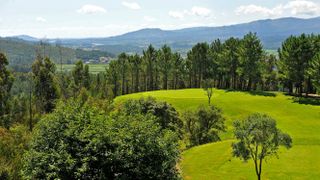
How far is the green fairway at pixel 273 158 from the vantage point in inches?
1854

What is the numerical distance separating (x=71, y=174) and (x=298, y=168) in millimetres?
31582

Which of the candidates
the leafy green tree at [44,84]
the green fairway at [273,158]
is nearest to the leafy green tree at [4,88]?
the leafy green tree at [44,84]

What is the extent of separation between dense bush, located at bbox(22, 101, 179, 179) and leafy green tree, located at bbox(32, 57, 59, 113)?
49276 millimetres

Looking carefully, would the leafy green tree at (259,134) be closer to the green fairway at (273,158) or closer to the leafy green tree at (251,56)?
the green fairway at (273,158)

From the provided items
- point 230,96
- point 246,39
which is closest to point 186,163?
point 230,96

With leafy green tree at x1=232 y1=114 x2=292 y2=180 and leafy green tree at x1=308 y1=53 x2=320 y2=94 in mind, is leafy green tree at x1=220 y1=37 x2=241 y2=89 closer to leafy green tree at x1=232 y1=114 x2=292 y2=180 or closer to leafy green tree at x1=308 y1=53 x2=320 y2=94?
leafy green tree at x1=308 y1=53 x2=320 y2=94

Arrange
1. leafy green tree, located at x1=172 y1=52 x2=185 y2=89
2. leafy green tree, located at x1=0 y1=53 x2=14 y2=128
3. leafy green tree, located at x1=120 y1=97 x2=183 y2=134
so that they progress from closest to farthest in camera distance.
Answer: leafy green tree, located at x1=120 y1=97 x2=183 y2=134 < leafy green tree, located at x1=0 y1=53 x2=14 y2=128 < leafy green tree, located at x1=172 y1=52 x2=185 y2=89

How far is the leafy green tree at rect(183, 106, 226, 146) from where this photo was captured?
66000mm

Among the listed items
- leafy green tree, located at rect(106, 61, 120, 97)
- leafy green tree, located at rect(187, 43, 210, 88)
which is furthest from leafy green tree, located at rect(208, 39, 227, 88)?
leafy green tree, located at rect(106, 61, 120, 97)

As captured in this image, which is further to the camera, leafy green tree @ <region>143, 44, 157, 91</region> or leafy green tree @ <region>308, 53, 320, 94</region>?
leafy green tree @ <region>143, 44, 157, 91</region>

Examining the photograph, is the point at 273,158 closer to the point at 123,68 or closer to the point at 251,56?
the point at 251,56

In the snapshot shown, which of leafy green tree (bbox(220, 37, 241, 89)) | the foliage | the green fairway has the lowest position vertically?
the green fairway

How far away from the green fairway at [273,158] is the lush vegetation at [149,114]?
332mm

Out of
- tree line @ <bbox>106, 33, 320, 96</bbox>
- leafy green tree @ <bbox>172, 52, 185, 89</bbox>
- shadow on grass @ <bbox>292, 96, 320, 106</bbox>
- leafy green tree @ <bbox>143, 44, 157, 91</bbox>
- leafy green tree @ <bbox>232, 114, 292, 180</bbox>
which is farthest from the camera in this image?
leafy green tree @ <bbox>143, 44, 157, 91</bbox>
